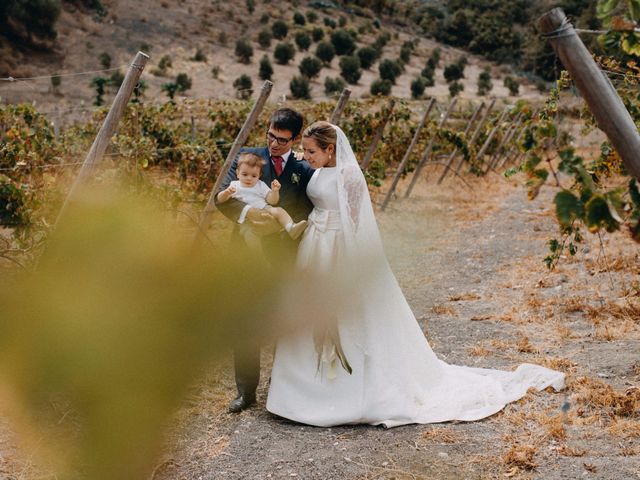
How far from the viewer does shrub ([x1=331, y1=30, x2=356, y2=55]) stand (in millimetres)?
42125

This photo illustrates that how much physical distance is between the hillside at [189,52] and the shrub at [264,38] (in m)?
0.32

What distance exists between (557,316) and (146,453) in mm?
5510

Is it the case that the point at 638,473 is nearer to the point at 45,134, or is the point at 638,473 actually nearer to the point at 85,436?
the point at 85,436

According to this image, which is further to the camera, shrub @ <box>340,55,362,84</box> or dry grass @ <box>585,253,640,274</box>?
shrub @ <box>340,55,362,84</box>

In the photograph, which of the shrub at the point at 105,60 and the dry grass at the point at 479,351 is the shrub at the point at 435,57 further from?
the dry grass at the point at 479,351

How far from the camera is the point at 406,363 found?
3764mm

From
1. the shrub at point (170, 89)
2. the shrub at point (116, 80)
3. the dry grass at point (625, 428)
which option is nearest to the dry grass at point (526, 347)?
the dry grass at point (625, 428)

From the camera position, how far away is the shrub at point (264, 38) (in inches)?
1582

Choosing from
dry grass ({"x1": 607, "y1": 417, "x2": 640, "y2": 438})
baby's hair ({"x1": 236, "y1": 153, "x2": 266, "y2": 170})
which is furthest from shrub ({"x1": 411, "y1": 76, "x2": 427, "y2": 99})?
baby's hair ({"x1": 236, "y1": 153, "x2": 266, "y2": 170})

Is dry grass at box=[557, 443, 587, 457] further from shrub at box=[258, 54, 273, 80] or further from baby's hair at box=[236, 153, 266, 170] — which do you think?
shrub at box=[258, 54, 273, 80]

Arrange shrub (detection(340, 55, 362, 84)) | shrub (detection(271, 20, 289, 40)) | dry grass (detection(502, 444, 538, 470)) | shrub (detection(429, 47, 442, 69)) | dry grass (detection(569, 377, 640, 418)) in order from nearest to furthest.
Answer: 1. dry grass (detection(502, 444, 538, 470))
2. dry grass (detection(569, 377, 640, 418))
3. shrub (detection(340, 55, 362, 84))
4. shrub (detection(271, 20, 289, 40))
5. shrub (detection(429, 47, 442, 69))

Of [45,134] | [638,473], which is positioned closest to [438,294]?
[638,473]

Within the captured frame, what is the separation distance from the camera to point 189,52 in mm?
36500

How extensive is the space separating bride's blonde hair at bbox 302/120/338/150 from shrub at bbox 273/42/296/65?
3625 cm
